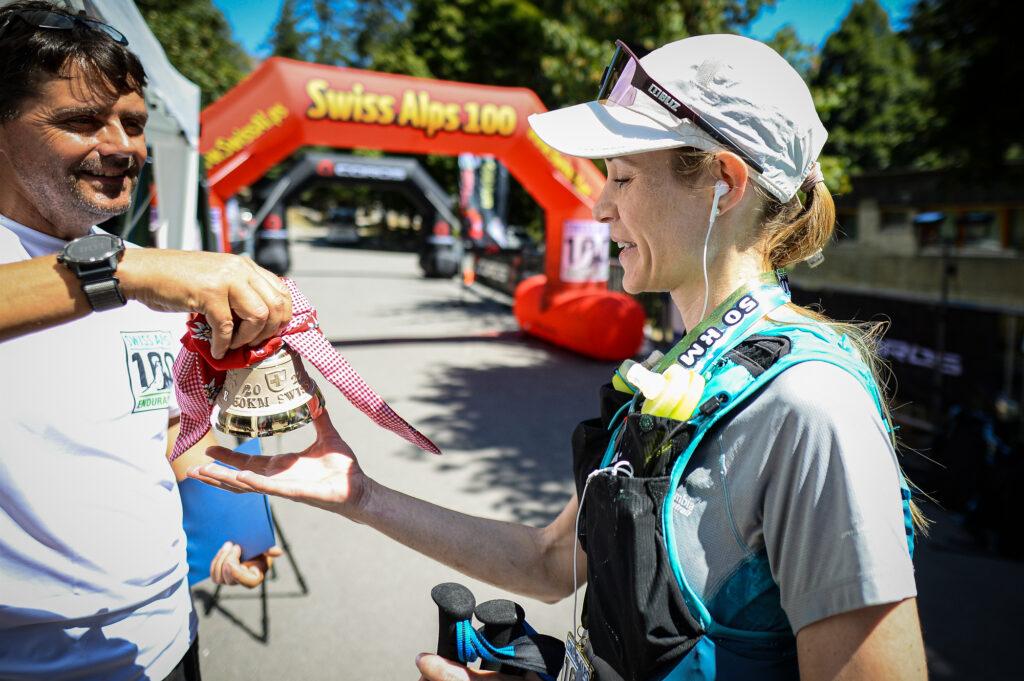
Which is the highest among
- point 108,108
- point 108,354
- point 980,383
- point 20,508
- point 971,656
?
point 108,108

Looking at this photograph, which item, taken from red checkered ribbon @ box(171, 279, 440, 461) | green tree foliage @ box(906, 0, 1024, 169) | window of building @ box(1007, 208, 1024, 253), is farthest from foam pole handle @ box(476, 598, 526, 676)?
window of building @ box(1007, 208, 1024, 253)

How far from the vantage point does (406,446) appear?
214 inches

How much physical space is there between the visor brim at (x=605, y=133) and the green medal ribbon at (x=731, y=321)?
0.91 ft

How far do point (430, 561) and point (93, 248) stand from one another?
9.89ft

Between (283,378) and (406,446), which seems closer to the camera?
(283,378)

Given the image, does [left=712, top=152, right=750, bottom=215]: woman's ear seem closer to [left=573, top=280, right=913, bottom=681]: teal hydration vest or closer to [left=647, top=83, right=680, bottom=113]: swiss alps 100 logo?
[left=647, top=83, right=680, bottom=113]: swiss alps 100 logo

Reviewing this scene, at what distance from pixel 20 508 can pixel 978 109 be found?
11821mm

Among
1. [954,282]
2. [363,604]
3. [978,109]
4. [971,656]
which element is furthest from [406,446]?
[954,282]

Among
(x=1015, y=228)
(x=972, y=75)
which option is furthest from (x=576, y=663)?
(x=1015, y=228)

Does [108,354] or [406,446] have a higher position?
[108,354]

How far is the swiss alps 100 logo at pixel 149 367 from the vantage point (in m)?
1.49

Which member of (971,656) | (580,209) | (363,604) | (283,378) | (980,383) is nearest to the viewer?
(283,378)

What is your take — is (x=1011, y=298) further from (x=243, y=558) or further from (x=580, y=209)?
(x=243, y=558)

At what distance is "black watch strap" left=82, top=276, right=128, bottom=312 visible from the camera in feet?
3.28
